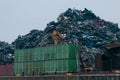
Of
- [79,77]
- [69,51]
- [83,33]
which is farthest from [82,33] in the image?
[79,77]

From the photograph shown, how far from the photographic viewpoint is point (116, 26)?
96.2 metres

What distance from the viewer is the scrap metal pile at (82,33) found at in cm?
8394

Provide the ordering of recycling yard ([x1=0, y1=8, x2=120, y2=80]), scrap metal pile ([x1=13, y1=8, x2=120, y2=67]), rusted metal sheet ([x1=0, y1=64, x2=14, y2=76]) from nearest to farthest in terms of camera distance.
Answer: recycling yard ([x1=0, y1=8, x2=120, y2=80]), rusted metal sheet ([x1=0, y1=64, x2=14, y2=76]), scrap metal pile ([x1=13, y1=8, x2=120, y2=67])

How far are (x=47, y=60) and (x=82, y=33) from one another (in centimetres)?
2248

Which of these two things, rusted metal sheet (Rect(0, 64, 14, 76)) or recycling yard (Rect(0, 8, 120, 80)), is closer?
recycling yard (Rect(0, 8, 120, 80))

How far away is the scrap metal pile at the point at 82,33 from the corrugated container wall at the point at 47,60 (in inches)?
545

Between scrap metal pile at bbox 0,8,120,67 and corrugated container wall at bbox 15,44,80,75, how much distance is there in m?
13.8

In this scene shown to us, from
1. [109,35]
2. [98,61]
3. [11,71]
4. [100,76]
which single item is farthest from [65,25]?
[100,76]

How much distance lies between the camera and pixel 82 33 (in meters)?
87.4

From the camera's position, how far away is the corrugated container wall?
63.5 metres

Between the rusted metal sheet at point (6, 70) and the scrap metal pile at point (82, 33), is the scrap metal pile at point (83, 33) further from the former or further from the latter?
the rusted metal sheet at point (6, 70)

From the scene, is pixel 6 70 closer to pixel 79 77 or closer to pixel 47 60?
pixel 47 60

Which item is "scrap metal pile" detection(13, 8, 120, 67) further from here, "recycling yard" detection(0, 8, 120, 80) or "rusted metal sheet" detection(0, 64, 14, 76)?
"rusted metal sheet" detection(0, 64, 14, 76)

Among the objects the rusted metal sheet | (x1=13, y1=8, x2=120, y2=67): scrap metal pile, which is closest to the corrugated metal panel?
the rusted metal sheet
